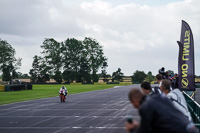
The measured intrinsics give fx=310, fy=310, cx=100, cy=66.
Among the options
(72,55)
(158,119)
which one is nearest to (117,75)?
(72,55)

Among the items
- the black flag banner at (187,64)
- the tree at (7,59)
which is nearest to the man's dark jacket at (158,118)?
the black flag banner at (187,64)

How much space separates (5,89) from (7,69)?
69.5 m

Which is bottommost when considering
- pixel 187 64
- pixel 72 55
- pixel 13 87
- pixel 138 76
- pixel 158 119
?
pixel 13 87

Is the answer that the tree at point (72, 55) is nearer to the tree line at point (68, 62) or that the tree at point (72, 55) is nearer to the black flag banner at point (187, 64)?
the tree line at point (68, 62)

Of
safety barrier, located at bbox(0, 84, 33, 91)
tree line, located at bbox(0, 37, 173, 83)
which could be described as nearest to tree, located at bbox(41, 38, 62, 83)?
tree line, located at bbox(0, 37, 173, 83)

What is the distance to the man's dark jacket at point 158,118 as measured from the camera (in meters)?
3.71

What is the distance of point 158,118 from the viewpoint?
3.72 metres

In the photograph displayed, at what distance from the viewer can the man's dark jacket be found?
371 centimetres

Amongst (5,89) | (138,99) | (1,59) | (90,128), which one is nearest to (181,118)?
(138,99)

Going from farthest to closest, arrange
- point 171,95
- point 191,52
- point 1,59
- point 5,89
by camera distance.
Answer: point 1,59
point 5,89
point 191,52
point 171,95

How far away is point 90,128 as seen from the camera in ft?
41.3

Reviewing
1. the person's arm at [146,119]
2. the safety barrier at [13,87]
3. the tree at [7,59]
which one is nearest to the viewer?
the person's arm at [146,119]

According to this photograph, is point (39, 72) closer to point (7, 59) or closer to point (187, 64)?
point (7, 59)

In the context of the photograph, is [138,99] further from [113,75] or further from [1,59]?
[113,75]
